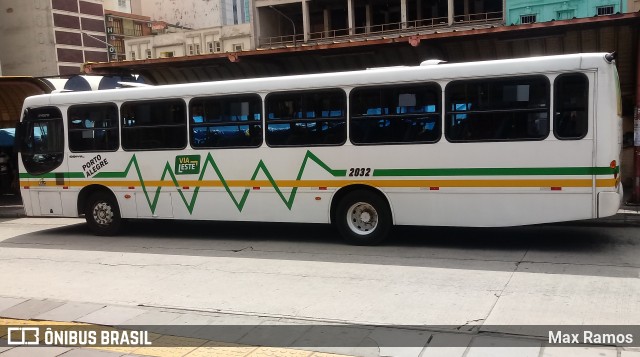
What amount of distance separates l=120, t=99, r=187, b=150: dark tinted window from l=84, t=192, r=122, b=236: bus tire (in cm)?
122

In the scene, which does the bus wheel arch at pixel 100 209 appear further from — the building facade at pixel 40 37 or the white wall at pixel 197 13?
the white wall at pixel 197 13

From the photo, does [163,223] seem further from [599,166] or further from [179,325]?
[599,166]

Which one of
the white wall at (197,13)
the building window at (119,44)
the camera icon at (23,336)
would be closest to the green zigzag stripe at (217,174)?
the camera icon at (23,336)

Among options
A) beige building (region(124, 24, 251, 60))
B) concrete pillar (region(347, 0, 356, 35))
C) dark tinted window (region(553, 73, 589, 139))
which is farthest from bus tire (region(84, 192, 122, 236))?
beige building (region(124, 24, 251, 60))

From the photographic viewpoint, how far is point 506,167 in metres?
8.03

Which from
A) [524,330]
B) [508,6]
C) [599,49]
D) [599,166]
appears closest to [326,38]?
[508,6]

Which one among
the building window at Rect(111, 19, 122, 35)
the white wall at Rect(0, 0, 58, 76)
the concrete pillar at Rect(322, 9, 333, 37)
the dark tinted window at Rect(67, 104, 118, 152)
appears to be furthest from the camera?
the building window at Rect(111, 19, 122, 35)

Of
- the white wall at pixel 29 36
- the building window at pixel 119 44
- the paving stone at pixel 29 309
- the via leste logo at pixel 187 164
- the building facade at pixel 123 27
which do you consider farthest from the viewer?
the building facade at pixel 123 27

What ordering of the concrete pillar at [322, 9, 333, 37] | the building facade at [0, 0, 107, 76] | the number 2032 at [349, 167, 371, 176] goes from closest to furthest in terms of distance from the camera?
the number 2032 at [349, 167, 371, 176], the concrete pillar at [322, 9, 333, 37], the building facade at [0, 0, 107, 76]

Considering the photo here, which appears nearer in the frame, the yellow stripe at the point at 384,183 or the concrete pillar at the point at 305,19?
the yellow stripe at the point at 384,183

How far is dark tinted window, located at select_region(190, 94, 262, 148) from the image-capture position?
9539 millimetres

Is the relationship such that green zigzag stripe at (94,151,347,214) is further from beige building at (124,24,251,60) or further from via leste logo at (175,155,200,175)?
beige building at (124,24,251,60)

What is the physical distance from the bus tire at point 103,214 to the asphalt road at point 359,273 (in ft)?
0.69

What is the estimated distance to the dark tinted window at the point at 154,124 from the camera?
33.2 feet
